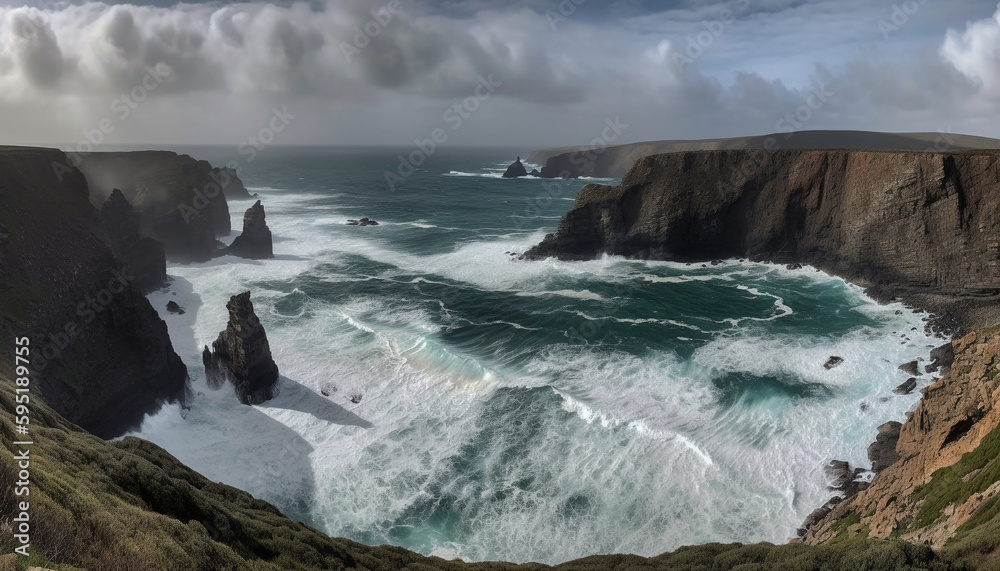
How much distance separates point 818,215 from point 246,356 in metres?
59.5

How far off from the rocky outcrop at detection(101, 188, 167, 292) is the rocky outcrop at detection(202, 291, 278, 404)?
2283cm

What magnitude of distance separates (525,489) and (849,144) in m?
159

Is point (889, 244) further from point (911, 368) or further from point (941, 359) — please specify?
point (911, 368)

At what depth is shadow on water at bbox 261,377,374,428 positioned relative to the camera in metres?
31.8

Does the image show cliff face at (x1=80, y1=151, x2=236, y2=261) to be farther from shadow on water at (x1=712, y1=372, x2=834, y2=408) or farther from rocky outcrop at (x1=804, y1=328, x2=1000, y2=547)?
rocky outcrop at (x1=804, y1=328, x2=1000, y2=547)

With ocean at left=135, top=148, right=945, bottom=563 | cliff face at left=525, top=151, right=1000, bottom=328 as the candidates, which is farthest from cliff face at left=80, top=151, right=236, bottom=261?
cliff face at left=525, top=151, right=1000, bottom=328

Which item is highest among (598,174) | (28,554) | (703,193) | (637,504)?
(598,174)

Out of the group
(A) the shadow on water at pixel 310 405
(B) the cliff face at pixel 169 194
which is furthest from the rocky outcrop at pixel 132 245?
(A) the shadow on water at pixel 310 405

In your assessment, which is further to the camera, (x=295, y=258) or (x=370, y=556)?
(x=295, y=258)

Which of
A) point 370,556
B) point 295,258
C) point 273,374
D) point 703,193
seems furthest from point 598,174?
point 370,556

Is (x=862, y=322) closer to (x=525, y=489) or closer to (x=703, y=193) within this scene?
(x=703, y=193)

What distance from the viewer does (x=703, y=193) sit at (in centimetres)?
6500

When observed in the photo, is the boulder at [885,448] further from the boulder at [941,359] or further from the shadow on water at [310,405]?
the shadow on water at [310,405]

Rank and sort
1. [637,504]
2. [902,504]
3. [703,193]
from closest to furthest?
[902,504] < [637,504] < [703,193]
